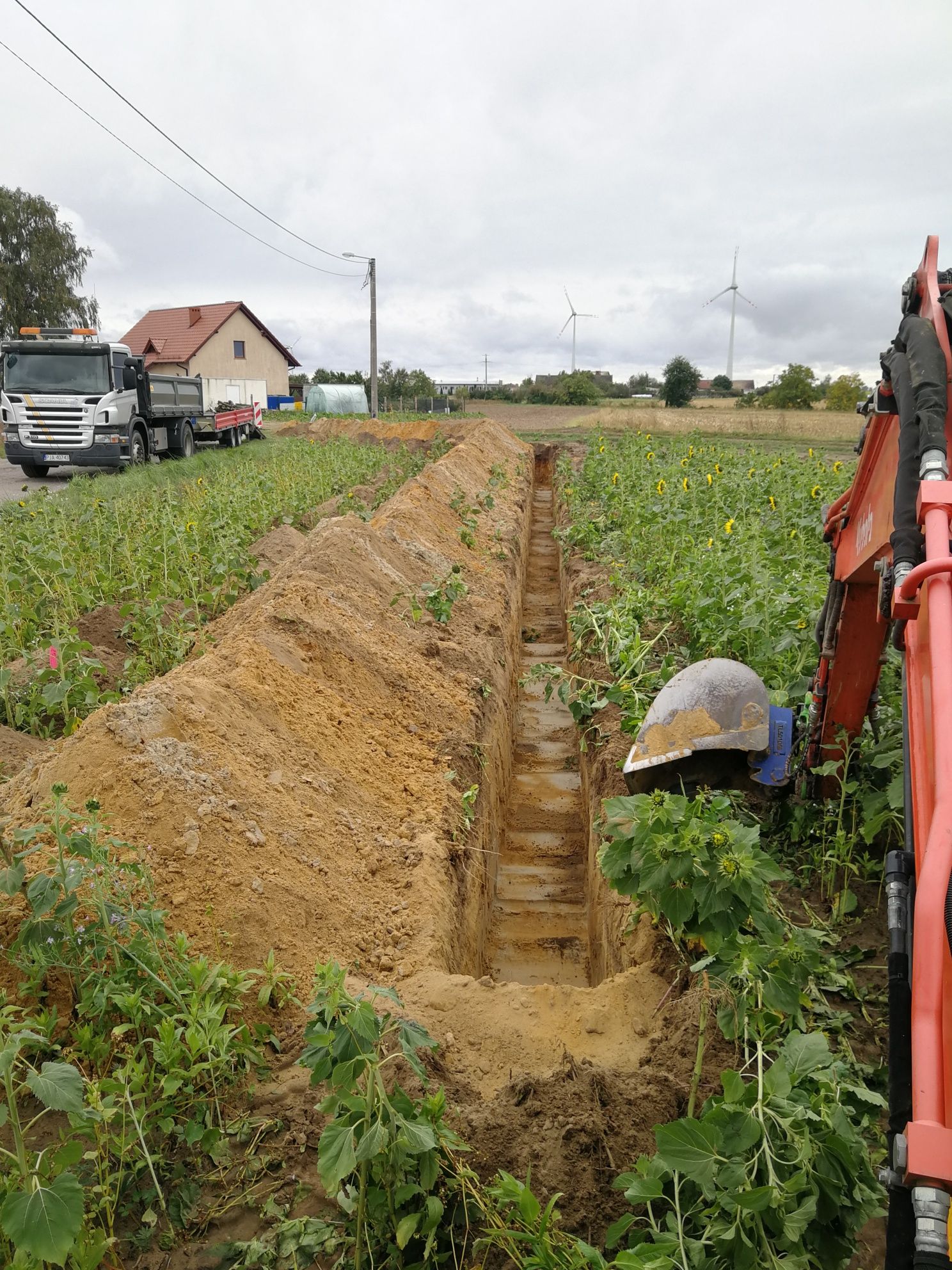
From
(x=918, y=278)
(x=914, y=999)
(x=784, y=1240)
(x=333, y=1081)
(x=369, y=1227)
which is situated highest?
(x=918, y=278)

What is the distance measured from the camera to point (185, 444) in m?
22.3

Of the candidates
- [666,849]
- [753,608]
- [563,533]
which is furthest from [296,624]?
[563,533]

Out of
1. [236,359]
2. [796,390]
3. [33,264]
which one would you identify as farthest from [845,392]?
[33,264]

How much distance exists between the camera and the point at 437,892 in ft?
13.6

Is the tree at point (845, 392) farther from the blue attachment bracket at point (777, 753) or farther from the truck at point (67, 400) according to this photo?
the blue attachment bracket at point (777, 753)

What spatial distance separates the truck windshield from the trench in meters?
12.9

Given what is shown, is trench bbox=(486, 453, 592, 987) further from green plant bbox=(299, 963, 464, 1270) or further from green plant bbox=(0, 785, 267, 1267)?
green plant bbox=(299, 963, 464, 1270)

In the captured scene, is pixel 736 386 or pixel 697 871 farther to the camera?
pixel 736 386

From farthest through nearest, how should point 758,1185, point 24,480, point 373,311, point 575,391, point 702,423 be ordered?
point 575,391, point 702,423, point 373,311, point 24,480, point 758,1185

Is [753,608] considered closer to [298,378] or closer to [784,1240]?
[784,1240]

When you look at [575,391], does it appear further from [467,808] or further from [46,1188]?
[46,1188]

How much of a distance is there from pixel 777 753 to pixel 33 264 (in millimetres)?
49154

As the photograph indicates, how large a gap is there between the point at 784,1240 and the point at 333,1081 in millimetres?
1103

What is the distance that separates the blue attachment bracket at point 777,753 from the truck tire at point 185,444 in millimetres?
20214
